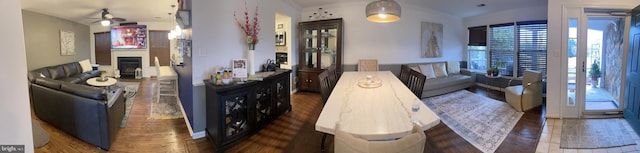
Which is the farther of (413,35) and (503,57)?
(503,57)

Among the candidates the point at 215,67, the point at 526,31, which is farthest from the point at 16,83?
the point at 526,31

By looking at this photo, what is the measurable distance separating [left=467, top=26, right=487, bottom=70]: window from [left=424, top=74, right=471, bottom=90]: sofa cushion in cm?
113

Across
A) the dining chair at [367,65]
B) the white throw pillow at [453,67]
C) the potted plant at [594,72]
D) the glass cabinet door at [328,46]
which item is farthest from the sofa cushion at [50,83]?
the white throw pillow at [453,67]

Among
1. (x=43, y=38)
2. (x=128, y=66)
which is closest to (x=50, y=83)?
(x=43, y=38)

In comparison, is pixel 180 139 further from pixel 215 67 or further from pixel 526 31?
pixel 526 31

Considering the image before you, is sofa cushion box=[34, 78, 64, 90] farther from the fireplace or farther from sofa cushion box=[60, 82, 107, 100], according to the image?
the fireplace

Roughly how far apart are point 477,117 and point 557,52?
133 cm

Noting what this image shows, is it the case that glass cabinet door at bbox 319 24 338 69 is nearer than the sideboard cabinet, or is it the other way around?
→ the sideboard cabinet

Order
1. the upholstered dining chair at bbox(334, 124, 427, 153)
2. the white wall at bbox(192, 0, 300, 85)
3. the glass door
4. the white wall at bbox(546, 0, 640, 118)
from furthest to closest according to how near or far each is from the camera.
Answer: the glass door < the white wall at bbox(546, 0, 640, 118) < the white wall at bbox(192, 0, 300, 85) < the upholstered dining chair at bbox(334, 124, 427, 153)

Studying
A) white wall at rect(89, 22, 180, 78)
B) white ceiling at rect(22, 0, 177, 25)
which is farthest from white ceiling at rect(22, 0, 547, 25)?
white wall at rect(89, 22, 180, 78)

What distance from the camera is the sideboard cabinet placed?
108 inches

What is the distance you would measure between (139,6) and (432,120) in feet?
20.4

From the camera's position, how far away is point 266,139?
313cm

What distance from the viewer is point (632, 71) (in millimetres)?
3514
